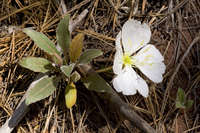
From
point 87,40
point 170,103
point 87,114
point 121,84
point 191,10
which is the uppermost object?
point 87,40

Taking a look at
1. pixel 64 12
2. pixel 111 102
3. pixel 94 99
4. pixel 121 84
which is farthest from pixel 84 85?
pixel 64 12

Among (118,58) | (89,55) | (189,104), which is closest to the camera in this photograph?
(118,58)

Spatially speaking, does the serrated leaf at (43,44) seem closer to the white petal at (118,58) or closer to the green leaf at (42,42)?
the green leaf at (42,42)

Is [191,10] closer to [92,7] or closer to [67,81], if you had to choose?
[92,7]

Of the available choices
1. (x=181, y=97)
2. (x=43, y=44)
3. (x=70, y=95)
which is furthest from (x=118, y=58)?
(x=181, y=97)

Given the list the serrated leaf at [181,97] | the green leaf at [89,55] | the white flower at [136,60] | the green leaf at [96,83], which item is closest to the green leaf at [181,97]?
the serrated leaf at [181,97]

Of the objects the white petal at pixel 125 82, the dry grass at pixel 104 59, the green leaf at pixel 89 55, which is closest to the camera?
the white petal at pixel 125 82

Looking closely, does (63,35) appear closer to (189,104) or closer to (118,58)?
(118,58)

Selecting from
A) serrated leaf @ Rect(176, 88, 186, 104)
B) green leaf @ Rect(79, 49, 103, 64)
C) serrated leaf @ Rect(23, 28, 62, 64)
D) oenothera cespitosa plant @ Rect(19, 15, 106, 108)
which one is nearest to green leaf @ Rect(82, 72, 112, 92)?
oenothera cespitosa plant @ Rect(19, 15, 106, 108)
